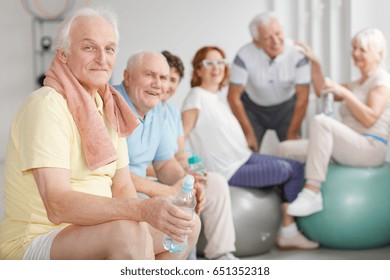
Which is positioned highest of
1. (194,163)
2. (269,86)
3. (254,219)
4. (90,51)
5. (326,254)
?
(90,51)

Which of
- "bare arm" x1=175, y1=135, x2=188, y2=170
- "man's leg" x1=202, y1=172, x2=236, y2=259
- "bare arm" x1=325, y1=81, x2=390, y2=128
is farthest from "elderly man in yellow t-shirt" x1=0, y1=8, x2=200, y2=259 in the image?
"bare arm" x1=325, y1=81, x2=390, y2=128

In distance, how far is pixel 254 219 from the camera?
221 centimetres

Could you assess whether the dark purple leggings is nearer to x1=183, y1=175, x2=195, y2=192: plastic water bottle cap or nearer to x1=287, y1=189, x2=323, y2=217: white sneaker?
x1=287, y1=189, x2=323, y2=217: white sneaker

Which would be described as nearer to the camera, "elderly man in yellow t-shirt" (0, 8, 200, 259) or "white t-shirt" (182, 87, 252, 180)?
"elderly man in yellow t-shirt" (0, 8, 200, 259)

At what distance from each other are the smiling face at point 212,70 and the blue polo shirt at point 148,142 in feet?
1.58

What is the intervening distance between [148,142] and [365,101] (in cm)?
98

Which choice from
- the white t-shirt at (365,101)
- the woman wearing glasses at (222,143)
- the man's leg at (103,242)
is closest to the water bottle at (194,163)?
the woman wearing glasses at (222,143)

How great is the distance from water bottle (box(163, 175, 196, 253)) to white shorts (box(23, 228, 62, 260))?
27 centimetres

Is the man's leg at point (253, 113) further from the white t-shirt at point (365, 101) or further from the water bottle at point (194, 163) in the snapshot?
the water bottle at point (194, 163)

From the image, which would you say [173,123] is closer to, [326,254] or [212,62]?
[212,62]

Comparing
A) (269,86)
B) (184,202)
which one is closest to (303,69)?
(269,86)

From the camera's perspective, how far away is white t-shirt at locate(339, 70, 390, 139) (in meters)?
2.26

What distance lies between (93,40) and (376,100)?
4.36ft

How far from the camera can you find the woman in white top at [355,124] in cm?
225
